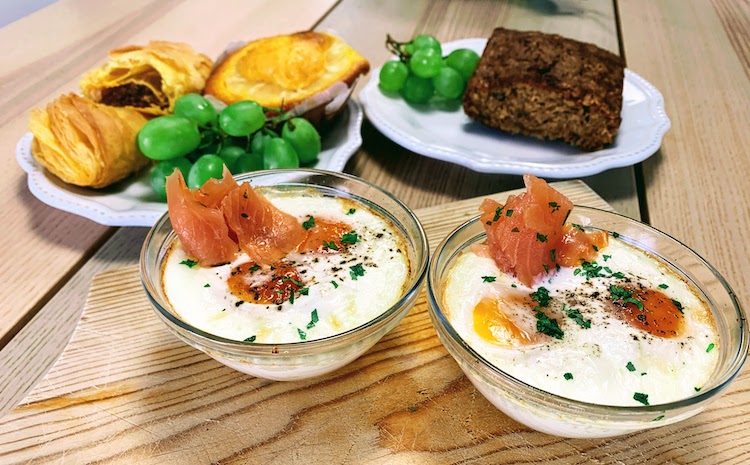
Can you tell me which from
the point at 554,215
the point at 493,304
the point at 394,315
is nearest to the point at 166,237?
the point at 394,315

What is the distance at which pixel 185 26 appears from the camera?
3943mm

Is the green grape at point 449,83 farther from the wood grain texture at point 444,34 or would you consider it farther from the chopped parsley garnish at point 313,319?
the chopped parsley garnish at point 313,319

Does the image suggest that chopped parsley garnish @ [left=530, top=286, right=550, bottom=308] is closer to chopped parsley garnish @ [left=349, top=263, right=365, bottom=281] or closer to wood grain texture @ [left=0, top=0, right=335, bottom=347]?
chopped parsley garnish @ [left=349, top=263, right=365, bottom=281]

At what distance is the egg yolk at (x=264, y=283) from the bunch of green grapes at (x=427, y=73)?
5.42 ft

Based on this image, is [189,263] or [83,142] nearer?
[189,263]

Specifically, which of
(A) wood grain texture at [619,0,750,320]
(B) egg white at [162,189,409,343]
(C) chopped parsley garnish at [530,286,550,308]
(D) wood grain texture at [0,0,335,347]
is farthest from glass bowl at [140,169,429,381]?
(A) wood grain texture at [619,0,750,320]

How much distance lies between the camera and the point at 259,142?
7.86 ft

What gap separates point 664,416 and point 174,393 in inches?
47.4

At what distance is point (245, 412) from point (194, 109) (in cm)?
138

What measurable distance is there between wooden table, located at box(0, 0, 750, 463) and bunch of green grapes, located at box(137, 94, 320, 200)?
1.04 ft

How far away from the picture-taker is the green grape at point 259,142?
7.82 feet

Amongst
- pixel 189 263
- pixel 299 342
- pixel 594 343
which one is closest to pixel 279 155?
pixel 189 263

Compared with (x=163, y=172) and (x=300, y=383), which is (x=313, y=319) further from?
(x=163, y=172)

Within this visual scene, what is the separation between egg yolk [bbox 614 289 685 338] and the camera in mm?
1422
